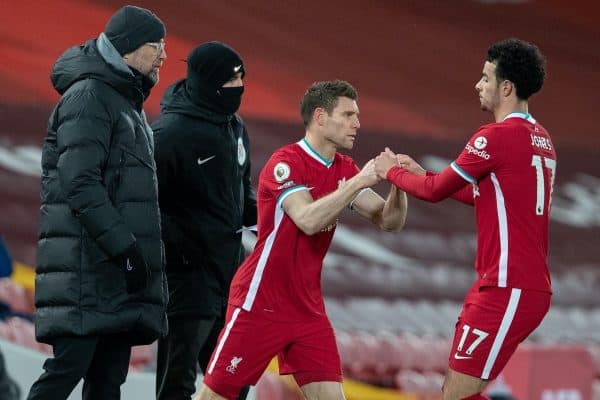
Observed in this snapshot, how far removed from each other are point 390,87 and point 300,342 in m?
4.17

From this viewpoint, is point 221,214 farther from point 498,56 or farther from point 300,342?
point 498,56

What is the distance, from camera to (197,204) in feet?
15.9

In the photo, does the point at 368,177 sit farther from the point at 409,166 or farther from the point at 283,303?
the point at 283,303

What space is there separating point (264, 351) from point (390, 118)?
4.08 metres

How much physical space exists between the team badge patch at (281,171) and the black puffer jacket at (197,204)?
578 mm

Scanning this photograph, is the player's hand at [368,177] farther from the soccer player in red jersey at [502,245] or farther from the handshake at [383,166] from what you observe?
the soccer player in red jersey at [502,245]

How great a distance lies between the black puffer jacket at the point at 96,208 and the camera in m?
3.96

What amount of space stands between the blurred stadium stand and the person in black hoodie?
→ 2.02 m

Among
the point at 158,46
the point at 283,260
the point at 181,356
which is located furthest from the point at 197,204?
the point at 158,46

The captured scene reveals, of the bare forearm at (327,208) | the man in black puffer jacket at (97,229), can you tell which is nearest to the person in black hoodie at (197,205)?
the man in black puffer jacket at (97,229)

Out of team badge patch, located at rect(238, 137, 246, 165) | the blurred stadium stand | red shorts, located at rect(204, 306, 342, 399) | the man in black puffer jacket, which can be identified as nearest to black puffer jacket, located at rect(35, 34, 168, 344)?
the man in black puffer jacket

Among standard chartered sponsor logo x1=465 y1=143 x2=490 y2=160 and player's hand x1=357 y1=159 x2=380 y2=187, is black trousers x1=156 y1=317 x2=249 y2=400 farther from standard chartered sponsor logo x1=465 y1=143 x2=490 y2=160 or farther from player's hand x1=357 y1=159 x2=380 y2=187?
standard chartered sponsor logo x1=465 y1=143 x2=490 y2=160

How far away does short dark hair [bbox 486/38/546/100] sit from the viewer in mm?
4234

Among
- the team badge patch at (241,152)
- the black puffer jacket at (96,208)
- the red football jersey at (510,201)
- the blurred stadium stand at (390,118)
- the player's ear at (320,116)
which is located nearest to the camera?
the black puffer jacket at (96,208)
